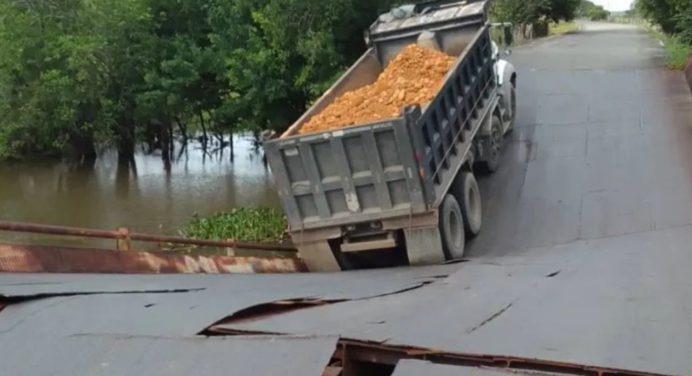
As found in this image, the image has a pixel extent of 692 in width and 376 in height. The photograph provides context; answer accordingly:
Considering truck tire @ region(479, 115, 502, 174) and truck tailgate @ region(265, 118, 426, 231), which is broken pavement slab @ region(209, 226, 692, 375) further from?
truck tire @ region(479, 115, 502, 174)

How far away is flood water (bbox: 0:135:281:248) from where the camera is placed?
23.6m

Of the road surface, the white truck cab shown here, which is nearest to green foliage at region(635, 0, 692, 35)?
the white truck cab

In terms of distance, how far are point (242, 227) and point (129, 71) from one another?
999cm

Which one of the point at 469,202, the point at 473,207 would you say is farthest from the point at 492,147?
the point at 469,202

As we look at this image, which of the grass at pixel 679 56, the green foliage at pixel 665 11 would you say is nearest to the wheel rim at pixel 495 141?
the grass at pixel 679 56

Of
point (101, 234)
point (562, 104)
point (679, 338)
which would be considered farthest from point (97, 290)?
point (562, 104)

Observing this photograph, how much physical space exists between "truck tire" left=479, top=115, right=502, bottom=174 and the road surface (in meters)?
0.27

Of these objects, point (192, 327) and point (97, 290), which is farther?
point (97, 290)

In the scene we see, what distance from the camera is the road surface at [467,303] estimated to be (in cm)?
470

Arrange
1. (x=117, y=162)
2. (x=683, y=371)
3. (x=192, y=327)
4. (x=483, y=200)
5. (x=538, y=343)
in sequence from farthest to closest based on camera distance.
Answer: (x=117, y=162) < (x=483, y=200) < (x=192, y=327) < (x=538, y=343) < (x=683, y=371)

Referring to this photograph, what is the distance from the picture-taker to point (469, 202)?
36.1 ft

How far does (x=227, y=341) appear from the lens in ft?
16.0

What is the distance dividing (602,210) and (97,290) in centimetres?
760

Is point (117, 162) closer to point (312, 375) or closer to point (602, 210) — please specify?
point (602, 210)
